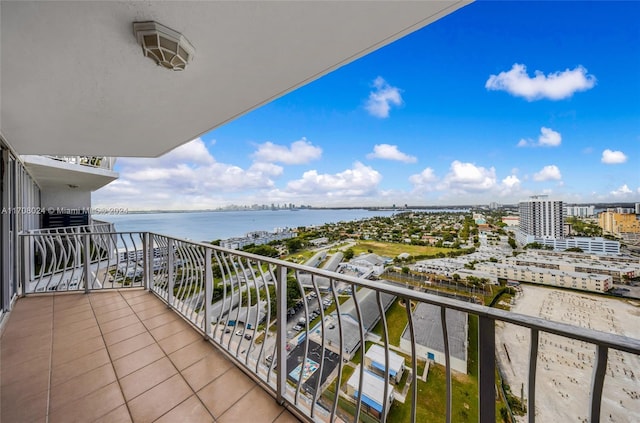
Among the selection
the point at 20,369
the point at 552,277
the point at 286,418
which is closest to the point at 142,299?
the point at 20,369

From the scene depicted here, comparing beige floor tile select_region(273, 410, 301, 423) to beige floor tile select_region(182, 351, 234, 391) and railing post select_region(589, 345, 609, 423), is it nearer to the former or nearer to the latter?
beige floor tile select_region(182, 351, 234, 391)

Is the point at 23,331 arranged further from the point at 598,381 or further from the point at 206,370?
the point at 598,381

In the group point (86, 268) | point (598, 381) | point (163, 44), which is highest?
point (163, 44)

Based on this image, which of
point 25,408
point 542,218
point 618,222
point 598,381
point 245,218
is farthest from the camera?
point 245,218

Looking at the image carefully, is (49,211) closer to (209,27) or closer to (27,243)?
(27,243)

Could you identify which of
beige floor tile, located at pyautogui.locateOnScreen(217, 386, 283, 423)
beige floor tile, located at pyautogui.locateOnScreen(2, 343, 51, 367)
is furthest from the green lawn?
beige floor tile, located at pyautogui.locateOnScreen(2, 343, 51, 367)

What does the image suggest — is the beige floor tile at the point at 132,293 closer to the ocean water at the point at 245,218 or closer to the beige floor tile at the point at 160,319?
the beige floor tile at the point at 160,319

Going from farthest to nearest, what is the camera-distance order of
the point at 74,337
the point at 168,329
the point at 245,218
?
the point at 245,218
the point at 168,329
the point at 74,337
